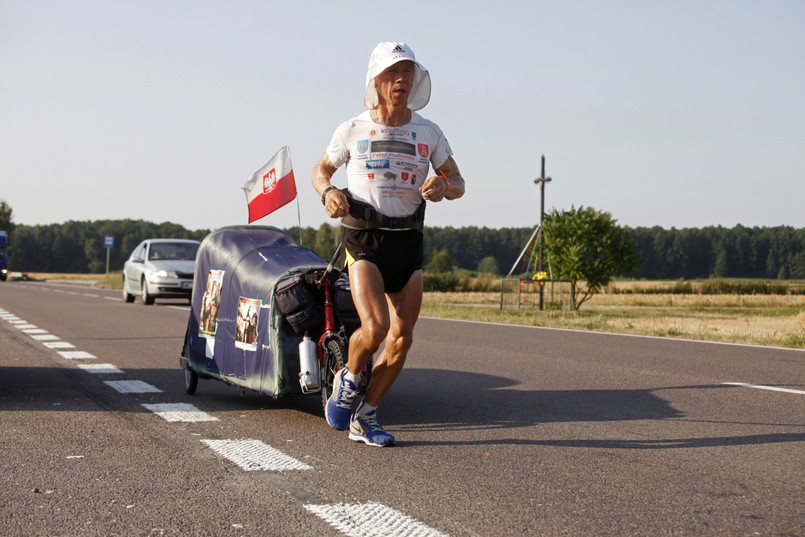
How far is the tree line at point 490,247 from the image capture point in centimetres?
12625

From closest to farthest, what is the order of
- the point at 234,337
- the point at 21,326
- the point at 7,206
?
the point at 234,337 < the point at 21,326 < the point at 7,206

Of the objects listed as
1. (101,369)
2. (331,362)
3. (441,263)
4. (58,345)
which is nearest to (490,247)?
(441,263)

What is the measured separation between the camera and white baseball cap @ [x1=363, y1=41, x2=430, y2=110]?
5312 millimetres

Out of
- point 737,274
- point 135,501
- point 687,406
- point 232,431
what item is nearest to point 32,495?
point 135,501

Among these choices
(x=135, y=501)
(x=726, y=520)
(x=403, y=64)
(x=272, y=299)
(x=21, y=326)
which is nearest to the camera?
(x=726, y=520)

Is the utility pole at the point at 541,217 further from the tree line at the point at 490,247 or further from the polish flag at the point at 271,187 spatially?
the tree line at the point at 490,247

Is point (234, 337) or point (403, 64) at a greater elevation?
point (403, 64)

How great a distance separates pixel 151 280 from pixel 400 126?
62.0 feet

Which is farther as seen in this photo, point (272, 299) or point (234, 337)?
point (234, 337)

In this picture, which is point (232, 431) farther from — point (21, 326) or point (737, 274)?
point (737, 274)

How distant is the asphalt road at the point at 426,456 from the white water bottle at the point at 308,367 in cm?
28

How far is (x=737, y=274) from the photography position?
423 ft

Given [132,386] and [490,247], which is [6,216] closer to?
[490,247]

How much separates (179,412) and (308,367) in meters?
1.18
